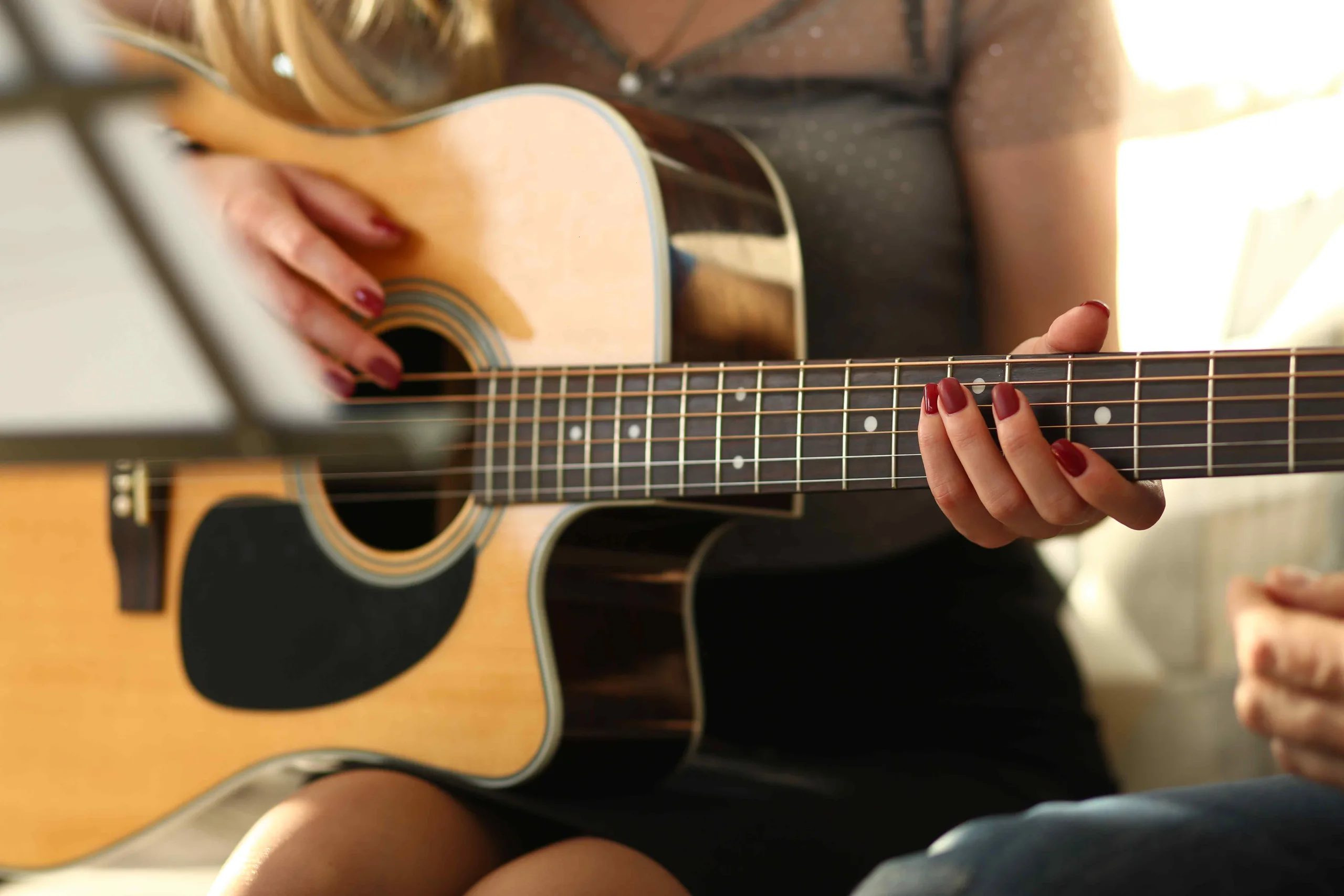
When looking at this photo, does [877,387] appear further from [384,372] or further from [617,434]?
[384,372]

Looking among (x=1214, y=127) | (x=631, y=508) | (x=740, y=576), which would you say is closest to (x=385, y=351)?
(x=631, y=508)

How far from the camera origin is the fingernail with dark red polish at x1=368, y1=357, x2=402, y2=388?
61 cm

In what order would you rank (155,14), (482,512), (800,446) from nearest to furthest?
1. (800,446)
2. (482,512)
3. (155,14)

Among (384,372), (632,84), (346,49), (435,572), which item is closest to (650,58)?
(632,84)

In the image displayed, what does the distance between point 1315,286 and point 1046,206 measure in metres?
0.22

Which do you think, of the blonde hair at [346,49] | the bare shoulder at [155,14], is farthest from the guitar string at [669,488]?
the bare shoulder at [155,14]

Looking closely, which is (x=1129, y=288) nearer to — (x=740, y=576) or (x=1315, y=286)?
(x=1315, y=286)

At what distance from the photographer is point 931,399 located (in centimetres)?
43

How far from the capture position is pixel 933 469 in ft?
1.44

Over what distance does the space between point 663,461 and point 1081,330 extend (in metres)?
0.23

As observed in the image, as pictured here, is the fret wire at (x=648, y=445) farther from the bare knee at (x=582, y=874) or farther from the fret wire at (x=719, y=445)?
the bare knee at (x=582, y=874)

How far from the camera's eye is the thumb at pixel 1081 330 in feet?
1.36

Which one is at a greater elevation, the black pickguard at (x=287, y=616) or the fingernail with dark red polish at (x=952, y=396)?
the fingernail with dark red polish at (x=952, y=396)

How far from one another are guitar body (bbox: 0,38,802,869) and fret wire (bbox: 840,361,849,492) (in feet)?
0.30
